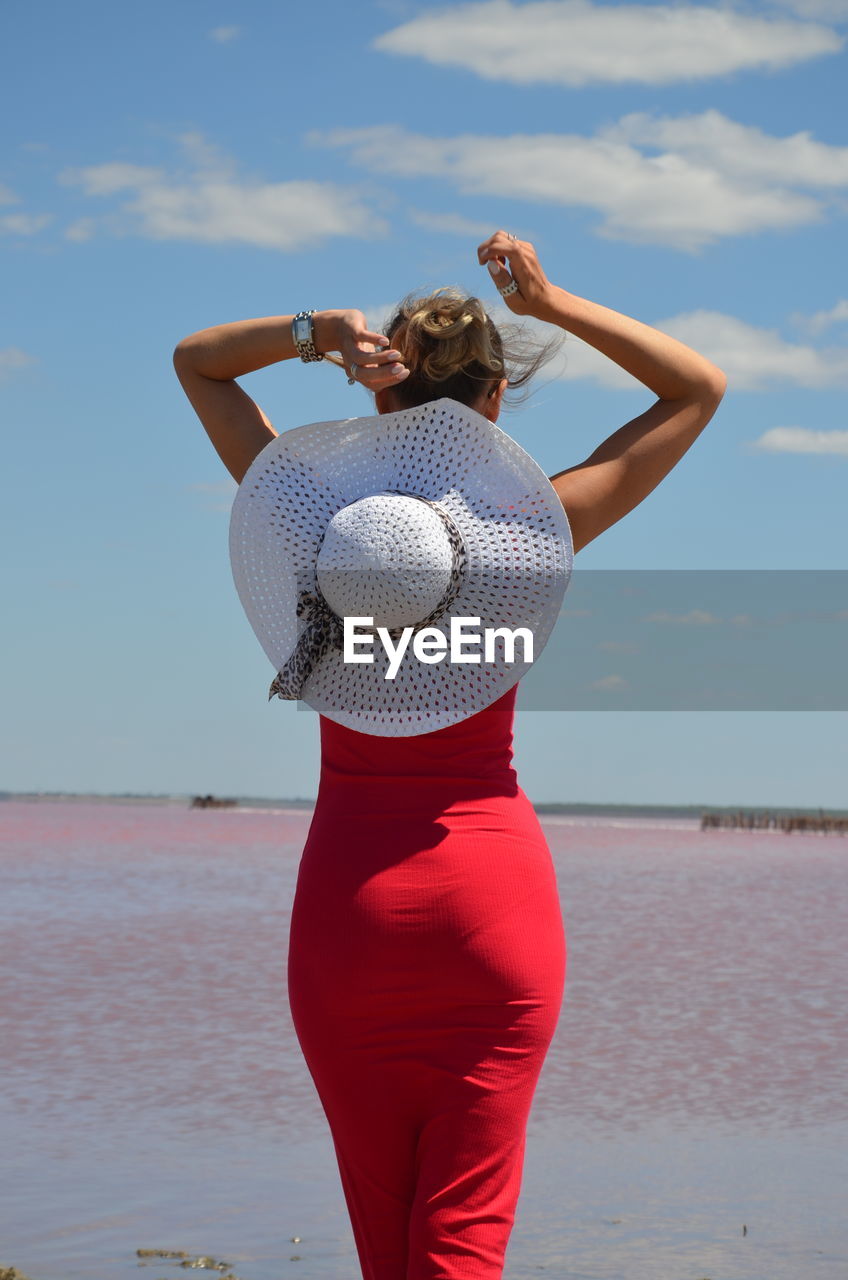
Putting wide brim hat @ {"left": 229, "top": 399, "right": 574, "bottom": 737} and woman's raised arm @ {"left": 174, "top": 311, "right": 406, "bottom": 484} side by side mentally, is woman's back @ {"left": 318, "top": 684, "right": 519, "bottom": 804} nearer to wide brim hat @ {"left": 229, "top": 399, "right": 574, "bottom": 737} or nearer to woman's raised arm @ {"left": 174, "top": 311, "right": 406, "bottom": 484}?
wide brim hat @ {"left": 229, "top": 399, "right": 574, "bottom": 737}

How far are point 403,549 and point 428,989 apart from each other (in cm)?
56

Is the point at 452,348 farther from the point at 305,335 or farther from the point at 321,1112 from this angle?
the point at 321,1112

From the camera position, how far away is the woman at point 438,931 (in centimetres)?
183

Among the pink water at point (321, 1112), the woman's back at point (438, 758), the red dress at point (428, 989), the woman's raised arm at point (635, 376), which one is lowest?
the pink water at point (321, 1112)

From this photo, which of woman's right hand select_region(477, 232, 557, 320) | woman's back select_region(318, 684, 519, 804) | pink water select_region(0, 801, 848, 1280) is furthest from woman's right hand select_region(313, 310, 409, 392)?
pink water select_region(0, 801, 848, 1280)

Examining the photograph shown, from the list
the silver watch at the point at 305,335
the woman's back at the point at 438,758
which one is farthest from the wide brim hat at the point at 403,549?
the silver watch at the point at 305,335

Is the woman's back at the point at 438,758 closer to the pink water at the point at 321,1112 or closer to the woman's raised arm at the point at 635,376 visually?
the woman's raised arm at the point at 635,376

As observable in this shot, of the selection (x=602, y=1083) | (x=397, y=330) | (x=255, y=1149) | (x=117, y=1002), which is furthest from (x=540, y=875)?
(x=117, y=1002)

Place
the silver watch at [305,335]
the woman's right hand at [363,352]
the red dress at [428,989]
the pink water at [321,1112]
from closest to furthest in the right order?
the red dress at [428,989]
the woman's right hand at [363,352]
the silver watch at [305,335]
the pink water at [321,1112]

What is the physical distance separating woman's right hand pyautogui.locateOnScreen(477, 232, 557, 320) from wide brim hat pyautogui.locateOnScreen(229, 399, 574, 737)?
0.19 metres

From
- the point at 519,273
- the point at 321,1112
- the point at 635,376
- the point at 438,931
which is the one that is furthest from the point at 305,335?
the point at 321,1112

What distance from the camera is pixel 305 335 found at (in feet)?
6.90

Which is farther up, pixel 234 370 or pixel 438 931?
pixel 234 370

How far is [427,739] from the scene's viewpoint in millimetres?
1911
